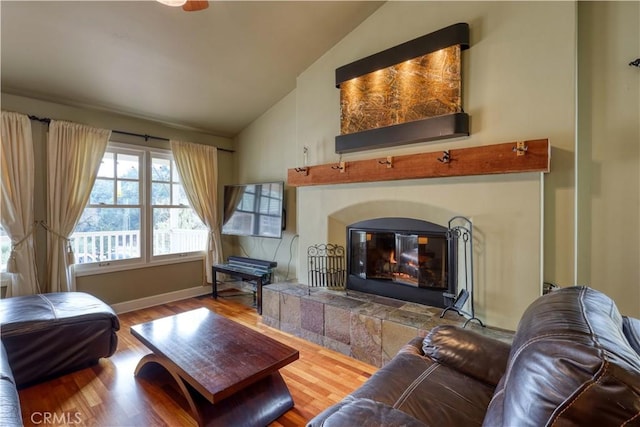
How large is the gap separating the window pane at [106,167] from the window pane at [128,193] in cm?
16

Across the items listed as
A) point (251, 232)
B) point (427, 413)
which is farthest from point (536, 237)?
point (251, 232)

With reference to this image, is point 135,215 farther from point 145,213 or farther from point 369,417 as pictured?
point 369,417

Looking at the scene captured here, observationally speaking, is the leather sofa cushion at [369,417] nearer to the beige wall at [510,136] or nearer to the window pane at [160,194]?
the beige wall at [510,136]

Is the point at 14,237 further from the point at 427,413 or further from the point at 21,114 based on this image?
the point at 427,413

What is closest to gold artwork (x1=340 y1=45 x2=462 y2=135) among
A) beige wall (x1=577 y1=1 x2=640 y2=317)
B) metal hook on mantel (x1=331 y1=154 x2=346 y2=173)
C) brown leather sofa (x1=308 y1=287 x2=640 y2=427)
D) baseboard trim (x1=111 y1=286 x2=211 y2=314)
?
metal hook on mantel (x1=331 y1=154 x2=346 y2=173)

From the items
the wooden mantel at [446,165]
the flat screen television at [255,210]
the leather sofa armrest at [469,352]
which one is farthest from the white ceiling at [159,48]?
the leather sofa armrest at [469,352]

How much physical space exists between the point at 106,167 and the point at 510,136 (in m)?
4.20

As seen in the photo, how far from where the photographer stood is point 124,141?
3.73m

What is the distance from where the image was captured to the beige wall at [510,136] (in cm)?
198

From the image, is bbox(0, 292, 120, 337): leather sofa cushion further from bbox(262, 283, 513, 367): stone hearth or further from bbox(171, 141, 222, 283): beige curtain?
bbox(171, 141, 222, 283): beige curtain

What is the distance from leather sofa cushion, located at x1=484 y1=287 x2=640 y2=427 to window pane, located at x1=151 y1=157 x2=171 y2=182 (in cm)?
432

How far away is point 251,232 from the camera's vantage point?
4.02 m

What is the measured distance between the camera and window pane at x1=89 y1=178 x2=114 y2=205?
11.6ft

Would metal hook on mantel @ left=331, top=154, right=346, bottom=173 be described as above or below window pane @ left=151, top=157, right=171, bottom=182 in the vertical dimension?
below
